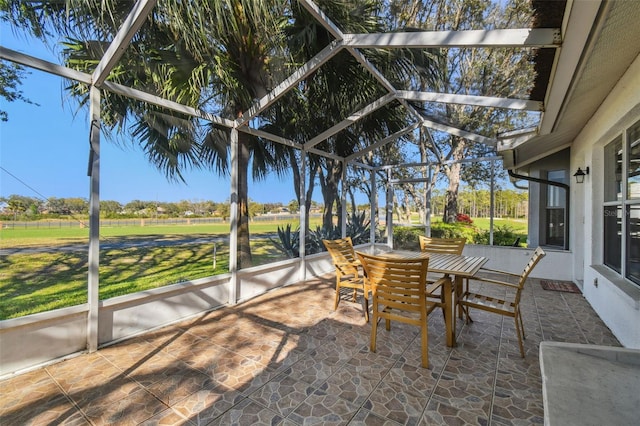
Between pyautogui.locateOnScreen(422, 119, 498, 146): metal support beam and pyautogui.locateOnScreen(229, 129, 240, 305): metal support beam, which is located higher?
pyautogui.locateOnScreen(422, 119, 498, 146): metal support beam

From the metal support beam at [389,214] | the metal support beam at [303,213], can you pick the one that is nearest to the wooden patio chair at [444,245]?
the metal support beam at [303,213]

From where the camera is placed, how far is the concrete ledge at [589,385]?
1.01 m

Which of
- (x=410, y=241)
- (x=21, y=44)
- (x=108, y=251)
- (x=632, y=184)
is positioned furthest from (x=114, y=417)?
(x=410, y=241)

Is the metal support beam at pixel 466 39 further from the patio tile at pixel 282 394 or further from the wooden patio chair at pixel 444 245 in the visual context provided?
the patio tile at pixel 282 394

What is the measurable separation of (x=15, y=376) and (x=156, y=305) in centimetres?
108

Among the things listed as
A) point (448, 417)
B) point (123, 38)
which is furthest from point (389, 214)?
point (123, 38)

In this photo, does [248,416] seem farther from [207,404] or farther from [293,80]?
[293,80]

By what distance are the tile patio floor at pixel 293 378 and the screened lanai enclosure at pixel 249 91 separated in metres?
0.45

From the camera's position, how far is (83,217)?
2582 millimetres

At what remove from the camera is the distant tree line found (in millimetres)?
2363

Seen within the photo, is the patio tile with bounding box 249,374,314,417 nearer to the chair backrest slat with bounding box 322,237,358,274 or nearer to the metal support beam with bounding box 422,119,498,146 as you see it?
the chair backrest slat with bounding box 322,237,358,274

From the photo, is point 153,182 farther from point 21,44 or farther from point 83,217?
point 21,44

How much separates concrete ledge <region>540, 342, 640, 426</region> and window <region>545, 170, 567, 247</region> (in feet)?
17.9

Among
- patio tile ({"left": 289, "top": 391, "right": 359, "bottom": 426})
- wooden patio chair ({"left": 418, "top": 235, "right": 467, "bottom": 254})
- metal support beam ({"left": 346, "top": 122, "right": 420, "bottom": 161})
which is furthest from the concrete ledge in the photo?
metal support beam ({"left": 346, "top": 122, "right": 420, "bottom": 161})
